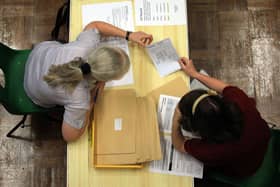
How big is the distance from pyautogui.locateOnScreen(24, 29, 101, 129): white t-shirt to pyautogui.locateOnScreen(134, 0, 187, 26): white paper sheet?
9.7 inches

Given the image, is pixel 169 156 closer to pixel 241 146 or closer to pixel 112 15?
pixel 241 146

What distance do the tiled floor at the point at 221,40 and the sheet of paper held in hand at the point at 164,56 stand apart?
32.8 inches

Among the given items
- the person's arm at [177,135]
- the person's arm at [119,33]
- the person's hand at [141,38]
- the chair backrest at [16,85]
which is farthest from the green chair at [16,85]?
the person's arm at [177,135]

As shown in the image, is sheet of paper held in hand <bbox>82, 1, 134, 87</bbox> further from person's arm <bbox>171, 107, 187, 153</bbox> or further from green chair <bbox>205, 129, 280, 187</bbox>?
green chair <bbox>205, 129, 280, 187</bbox>

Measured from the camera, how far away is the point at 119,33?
5.20 ft

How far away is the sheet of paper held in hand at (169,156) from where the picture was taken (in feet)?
4.89

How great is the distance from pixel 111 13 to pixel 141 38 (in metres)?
0.22

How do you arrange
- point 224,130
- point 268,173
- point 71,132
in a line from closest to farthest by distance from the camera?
point 224,130 < point 71,132 < point 268,173

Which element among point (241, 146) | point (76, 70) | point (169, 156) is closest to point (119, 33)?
point (76, 70)

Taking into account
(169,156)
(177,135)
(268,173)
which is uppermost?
(177,135)

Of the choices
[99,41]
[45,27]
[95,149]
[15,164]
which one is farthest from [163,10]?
[15,164]

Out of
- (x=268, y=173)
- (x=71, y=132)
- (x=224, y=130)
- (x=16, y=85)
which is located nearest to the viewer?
(x=224, y=130)

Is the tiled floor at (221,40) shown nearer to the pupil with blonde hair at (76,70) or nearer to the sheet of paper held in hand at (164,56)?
the pupil with blonde hair at (76,70)

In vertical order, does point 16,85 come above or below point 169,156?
above
